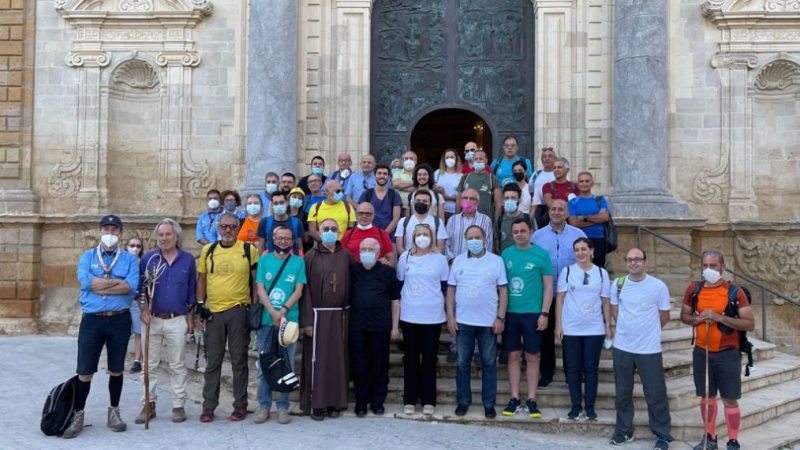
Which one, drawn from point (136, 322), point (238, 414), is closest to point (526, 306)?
point (238, 414)

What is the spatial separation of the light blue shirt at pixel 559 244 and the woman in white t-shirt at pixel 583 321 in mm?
536

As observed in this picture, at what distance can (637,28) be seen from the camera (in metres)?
12.8

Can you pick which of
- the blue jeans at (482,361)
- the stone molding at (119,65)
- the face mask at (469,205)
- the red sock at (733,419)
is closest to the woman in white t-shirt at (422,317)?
the blue jeans at (482,361)

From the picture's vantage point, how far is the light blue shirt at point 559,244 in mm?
8305

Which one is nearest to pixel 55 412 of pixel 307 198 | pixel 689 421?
pixel 307 198

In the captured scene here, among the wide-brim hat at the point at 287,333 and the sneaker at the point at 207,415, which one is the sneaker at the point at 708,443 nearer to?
the wide-brim hat at the point at 287,333

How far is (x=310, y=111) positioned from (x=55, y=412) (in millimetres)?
8069

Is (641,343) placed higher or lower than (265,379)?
higher

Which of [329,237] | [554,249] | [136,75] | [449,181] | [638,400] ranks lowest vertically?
[638,400]

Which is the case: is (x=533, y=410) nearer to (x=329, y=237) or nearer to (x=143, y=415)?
(x=329, y=237)

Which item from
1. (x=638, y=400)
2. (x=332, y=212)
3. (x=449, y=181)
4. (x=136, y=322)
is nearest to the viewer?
(x=638, y=400)

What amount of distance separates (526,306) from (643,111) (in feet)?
20.9

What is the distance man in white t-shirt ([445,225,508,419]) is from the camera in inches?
306

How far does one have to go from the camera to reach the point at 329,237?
25.9 feet
